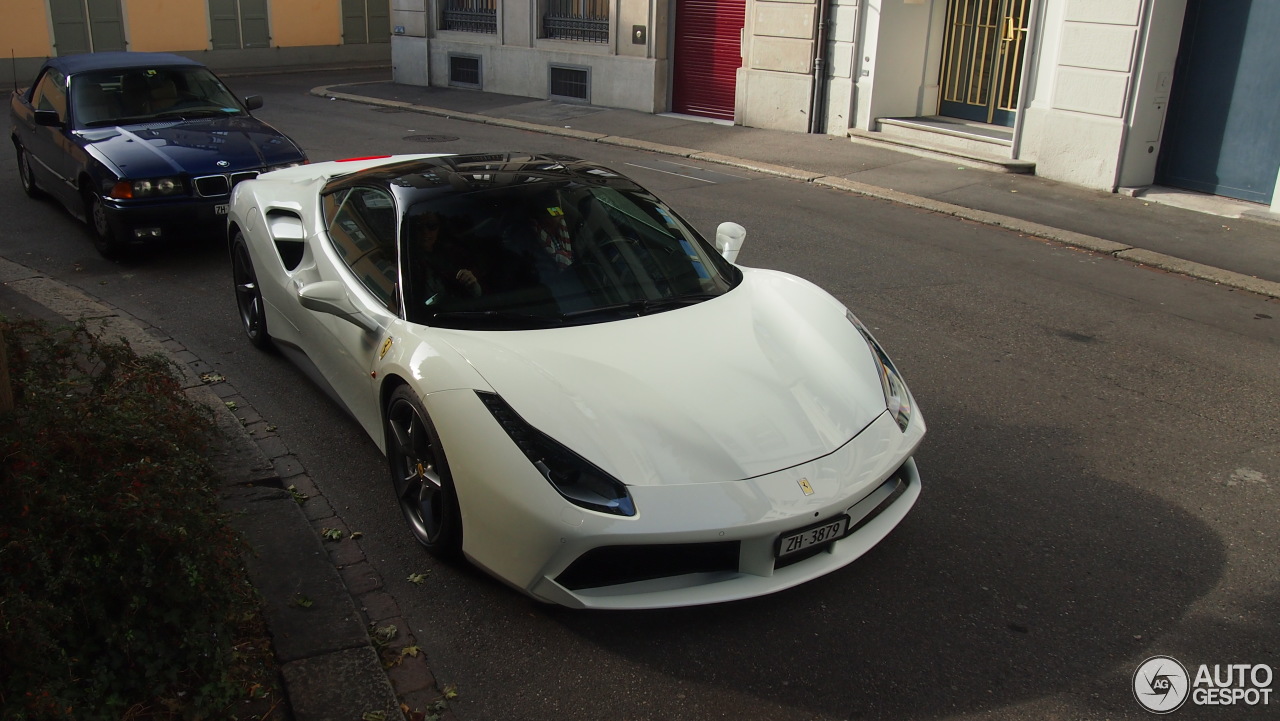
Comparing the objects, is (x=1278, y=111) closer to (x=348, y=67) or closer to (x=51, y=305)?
(x=51, y=305)

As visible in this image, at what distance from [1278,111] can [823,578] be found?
9899 mm

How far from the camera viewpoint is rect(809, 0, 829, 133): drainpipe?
15125 mm

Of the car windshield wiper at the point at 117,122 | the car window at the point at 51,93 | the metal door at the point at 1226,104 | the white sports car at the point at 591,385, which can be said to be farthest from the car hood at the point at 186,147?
the metal door at the point at 1226,104

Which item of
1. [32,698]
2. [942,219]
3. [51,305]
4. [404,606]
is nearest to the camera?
[32,698]

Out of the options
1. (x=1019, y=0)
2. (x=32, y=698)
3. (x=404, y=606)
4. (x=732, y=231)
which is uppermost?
(x=1019, y=0)

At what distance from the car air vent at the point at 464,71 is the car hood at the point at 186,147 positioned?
13.6 meters

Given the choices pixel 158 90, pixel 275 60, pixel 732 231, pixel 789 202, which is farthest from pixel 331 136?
pixel 275 60

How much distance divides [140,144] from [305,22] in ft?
75.9

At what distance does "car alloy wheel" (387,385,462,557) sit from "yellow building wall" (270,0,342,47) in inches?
1107

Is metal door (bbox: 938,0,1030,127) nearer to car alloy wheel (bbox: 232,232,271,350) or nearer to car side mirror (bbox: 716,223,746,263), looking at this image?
car side mirror (bbox: 716,223,746,263)

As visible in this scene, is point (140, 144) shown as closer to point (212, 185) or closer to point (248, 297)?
point (212, 185)

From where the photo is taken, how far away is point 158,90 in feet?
31.8

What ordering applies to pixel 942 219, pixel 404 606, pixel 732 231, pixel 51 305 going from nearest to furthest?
pixel 404 606
pixel 732 231
pixel 51 305
pixel 942 219

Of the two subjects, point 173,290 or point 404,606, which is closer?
point 404,606
